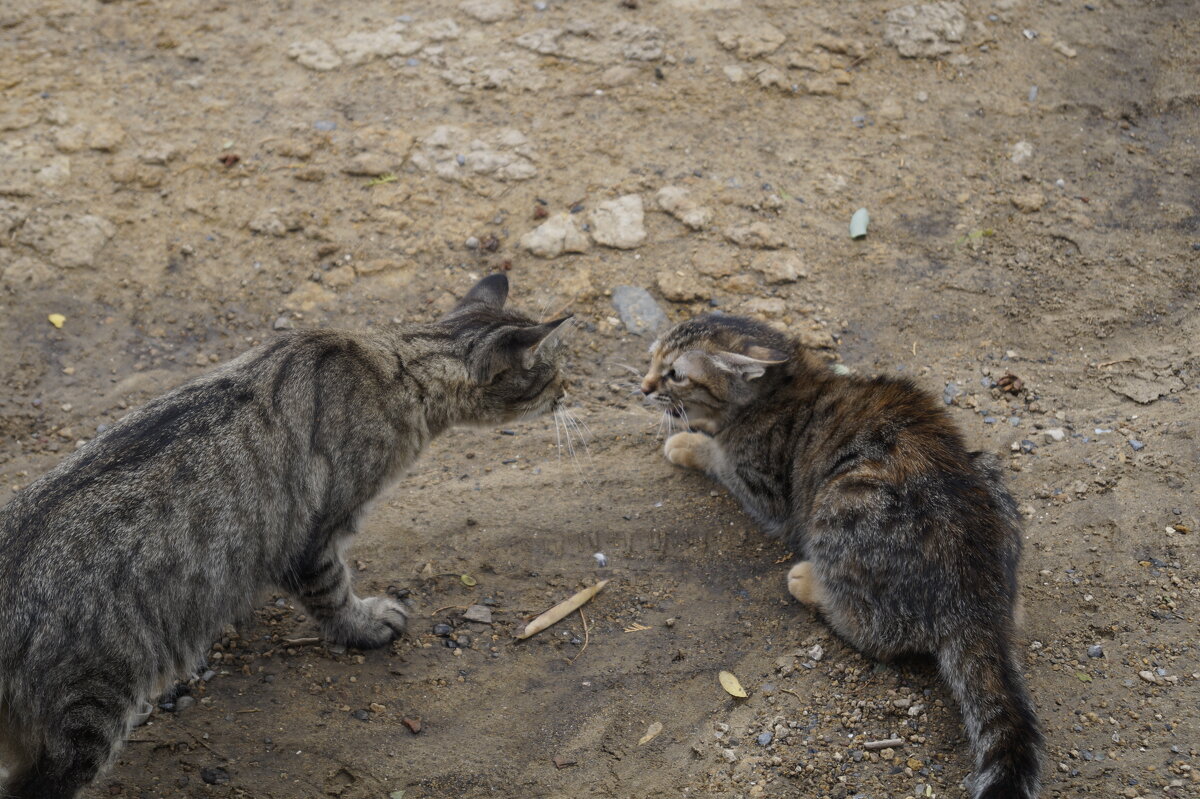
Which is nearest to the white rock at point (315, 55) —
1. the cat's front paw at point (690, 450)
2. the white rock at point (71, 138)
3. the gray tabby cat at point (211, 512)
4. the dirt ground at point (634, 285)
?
the dirt ground at point (634, 285)

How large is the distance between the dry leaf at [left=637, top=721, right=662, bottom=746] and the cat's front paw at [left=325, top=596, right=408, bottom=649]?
1.44 m

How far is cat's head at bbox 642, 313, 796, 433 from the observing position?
5.86 metres

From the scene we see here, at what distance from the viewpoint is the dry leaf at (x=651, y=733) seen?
4761 millimetres

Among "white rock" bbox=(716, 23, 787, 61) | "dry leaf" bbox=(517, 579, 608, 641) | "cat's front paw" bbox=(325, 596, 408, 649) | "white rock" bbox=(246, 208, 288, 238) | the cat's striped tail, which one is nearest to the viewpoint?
the cat's striped tail

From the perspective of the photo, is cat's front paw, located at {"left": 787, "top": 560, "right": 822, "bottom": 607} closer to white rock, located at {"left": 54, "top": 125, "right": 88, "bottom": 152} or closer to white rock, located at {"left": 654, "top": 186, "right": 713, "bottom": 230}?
white rock, located at {"left": 654, "top": 186, "right": 713, "bottom": 230}

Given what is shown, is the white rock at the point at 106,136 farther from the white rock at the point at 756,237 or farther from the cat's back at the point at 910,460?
the cat's back at the point at 910,460

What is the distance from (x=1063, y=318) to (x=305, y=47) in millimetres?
6425

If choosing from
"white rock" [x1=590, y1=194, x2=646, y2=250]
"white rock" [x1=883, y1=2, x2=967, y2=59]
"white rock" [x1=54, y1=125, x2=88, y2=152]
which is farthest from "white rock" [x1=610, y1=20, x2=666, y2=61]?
"white rock" [x1=54, y1=125, x2=88, y2=152]

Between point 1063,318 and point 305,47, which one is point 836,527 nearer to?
point 1063,318

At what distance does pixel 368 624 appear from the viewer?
17.0 feet

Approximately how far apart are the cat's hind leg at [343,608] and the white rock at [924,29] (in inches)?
254

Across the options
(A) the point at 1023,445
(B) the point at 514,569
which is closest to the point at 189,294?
(B) the point at 514,569

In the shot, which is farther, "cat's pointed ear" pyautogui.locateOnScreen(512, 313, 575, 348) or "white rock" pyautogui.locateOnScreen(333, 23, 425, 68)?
"white rock" pyautogui.locateOnScreen(333, 23, 425, 68)

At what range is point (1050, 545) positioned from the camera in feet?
17.7
